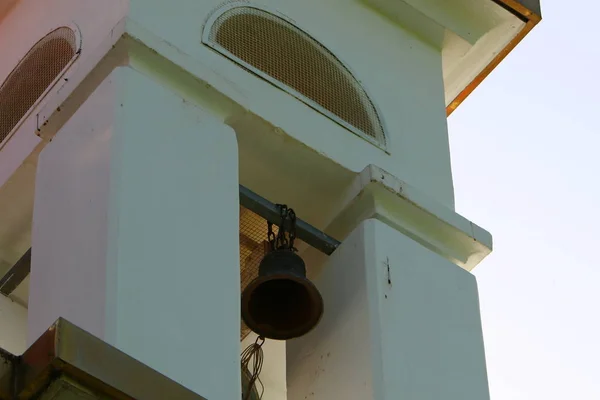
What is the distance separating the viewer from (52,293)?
21.7 feet

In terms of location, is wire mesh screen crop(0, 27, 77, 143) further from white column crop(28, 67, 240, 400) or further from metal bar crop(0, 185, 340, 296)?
white column crop(28, 67, 240, 400)

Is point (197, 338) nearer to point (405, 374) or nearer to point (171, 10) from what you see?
point (405, 374)

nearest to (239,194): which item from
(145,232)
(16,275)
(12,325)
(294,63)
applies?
(145,232)

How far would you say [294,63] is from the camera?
26.5 ft

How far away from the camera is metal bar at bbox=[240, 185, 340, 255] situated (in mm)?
7496

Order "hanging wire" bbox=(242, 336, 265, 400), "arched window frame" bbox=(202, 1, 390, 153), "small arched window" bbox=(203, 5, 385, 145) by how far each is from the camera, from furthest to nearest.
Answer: "small arched window" bbox=(203, 5, 385, 145) < "arched window frame" bbox=(202, 1, 390, 153) < "hanging wire" bbox=(242, 336, 265, 400)

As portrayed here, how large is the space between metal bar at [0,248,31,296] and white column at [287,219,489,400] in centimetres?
112

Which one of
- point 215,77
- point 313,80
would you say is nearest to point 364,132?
point 313,80

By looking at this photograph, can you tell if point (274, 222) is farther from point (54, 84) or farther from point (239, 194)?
point (54, 84)

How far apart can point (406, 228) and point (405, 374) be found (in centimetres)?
88

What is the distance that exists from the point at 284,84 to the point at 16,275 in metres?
1.34

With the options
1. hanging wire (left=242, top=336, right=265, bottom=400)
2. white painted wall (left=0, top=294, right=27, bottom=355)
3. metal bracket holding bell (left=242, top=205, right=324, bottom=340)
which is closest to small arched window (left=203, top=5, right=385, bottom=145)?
metal bracket holding bell (left=242, top=205, right=324, bottom=340)

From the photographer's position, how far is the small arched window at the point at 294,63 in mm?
7867

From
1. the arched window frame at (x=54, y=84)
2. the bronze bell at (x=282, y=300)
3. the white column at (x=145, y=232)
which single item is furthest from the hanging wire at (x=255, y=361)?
the arched window frame at (x=54, y=84)
